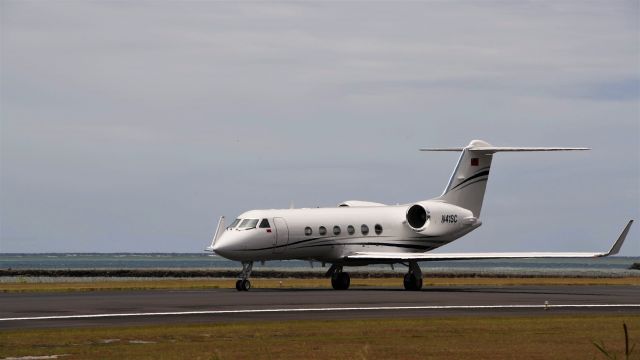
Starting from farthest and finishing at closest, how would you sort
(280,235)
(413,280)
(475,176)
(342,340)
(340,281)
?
(475,176) → (340,281) → (413,280) → (280,235) → (342,340)

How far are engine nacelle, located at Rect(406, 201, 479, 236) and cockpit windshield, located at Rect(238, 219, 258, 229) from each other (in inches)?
334

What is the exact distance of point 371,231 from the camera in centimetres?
5362

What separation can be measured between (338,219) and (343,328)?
83.0ft

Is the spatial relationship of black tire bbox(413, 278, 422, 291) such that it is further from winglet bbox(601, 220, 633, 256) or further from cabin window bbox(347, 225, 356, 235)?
winglet bbox(601, 220, 633, 256)

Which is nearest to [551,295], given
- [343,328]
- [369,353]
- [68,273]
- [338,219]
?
[338,219]

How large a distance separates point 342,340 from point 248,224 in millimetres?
25249

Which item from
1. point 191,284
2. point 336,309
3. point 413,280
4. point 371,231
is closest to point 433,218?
point 371,231

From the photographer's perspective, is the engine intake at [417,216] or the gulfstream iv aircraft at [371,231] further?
the engine intake at [417,216]

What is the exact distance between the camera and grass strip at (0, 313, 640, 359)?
22141mm

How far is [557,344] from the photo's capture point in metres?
24.1

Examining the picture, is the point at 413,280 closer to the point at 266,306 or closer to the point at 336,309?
the point at 266,306

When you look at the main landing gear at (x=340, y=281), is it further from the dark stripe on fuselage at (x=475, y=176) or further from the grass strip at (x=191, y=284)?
the dark stripe on fuselage at (x=475, y=176)

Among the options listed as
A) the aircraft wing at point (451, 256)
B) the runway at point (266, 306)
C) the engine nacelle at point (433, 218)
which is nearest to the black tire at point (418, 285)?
the aircraft wing at point (451, 256)

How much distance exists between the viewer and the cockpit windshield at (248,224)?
4931cm
